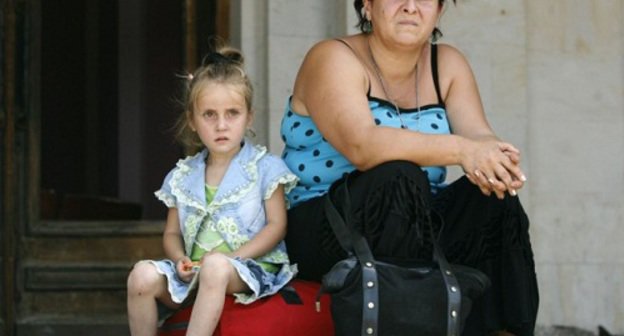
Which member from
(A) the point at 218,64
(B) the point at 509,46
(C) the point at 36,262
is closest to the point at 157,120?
(C) the point at 36,262

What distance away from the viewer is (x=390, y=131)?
153 inches

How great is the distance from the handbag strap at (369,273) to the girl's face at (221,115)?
1.40ft

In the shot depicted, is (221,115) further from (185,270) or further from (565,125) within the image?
(565,125)

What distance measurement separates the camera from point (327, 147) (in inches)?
167

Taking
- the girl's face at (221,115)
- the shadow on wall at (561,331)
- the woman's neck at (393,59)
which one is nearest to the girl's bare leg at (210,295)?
the girl's face at (221,115)

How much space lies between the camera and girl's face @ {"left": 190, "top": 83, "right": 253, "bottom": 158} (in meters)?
4.10

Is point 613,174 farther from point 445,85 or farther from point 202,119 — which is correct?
point 202,119

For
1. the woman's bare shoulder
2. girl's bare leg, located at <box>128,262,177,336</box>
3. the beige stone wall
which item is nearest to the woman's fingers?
the woman's bare shoulder

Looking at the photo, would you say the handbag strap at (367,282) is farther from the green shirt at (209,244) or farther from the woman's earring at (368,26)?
the woman's earring at (368,26)

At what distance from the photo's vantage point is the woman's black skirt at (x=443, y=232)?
3779 millimetres

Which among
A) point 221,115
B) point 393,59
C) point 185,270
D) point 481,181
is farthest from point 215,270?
point 393,59

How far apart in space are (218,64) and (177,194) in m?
0.42

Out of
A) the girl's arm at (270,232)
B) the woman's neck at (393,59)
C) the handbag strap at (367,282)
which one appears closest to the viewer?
the handbag strap at (367,282)

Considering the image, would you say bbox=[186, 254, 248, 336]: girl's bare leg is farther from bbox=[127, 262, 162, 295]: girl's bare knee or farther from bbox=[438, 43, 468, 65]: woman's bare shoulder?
bbox=[438, 43, 468, 65]: woman's bare shoulder
